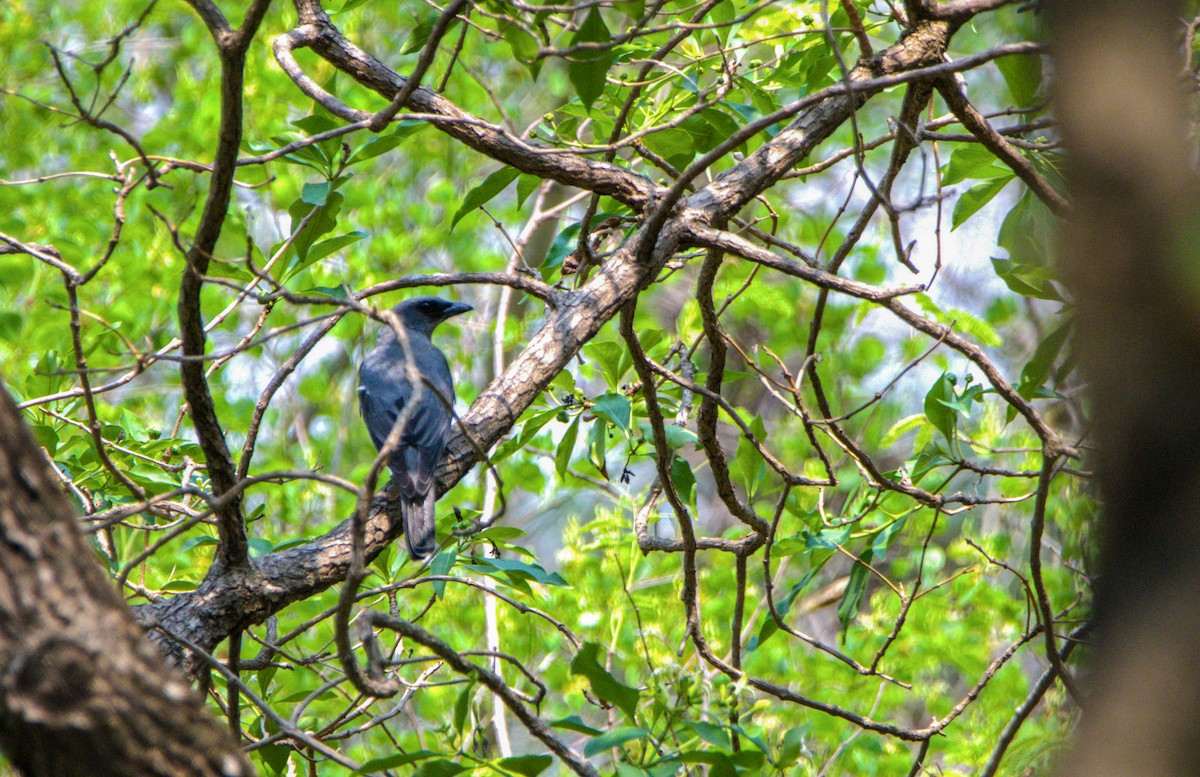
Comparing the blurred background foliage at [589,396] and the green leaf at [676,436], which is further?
the green leaf at [676,436]

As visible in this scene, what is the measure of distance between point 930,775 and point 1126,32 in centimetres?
377

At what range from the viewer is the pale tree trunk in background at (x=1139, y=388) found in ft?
3.13

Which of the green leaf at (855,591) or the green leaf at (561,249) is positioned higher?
the green leaf at (561,249)

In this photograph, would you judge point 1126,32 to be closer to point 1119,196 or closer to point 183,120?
point 1119,196

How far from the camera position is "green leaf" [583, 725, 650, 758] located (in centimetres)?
223

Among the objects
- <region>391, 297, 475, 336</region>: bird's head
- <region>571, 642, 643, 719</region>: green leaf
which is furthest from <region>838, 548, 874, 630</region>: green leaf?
<region>391, 297, 475, 336</region>: bird's head

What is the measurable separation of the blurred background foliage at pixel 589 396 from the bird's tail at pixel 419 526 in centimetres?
14

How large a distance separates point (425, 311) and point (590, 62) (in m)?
3.94

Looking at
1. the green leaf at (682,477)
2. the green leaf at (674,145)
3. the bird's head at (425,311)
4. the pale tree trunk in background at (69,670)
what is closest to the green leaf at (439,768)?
the pale tree trunk in background at (69,670)

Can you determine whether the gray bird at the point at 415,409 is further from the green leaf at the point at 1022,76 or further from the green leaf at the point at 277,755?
the green leaf at the point at 1022,76

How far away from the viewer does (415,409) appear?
3076mm

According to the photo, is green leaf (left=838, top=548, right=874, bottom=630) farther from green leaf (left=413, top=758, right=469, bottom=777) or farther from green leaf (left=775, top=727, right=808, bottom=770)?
green leaf (left=413, top=758, right=469, bottom=777)

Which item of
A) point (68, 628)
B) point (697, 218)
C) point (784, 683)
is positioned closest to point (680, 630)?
point (784, 683)

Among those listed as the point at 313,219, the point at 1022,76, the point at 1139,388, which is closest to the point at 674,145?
the point at 1022,76
